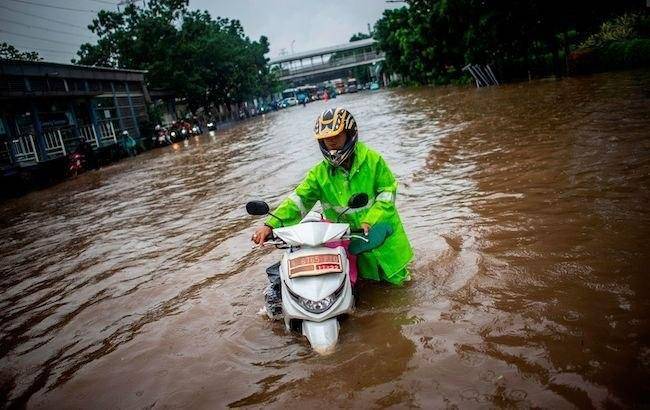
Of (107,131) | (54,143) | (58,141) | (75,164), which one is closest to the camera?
(75,164)

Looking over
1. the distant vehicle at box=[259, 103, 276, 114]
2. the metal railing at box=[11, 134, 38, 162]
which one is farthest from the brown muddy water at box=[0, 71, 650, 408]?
the distant vehicle at box=[259, 103, 276, 114]

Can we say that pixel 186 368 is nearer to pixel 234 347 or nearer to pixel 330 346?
pixel 234 347

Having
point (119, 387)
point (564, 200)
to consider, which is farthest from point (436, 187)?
point (119, 387)

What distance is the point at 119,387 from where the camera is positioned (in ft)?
10.4

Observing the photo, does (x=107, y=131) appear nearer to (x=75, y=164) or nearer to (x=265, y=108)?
(x=75, y=164)

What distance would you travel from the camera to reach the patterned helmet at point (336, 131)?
3.37 m

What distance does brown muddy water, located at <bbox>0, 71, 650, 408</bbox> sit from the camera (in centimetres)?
265

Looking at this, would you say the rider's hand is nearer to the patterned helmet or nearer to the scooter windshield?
the scooter windshield

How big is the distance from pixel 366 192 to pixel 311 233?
0.88 metres

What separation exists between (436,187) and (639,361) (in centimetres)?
472

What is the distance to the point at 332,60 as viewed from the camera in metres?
90.1

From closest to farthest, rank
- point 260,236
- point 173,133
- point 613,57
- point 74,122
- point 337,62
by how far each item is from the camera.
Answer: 1. point 260,236
2. point 613,57
3. point 74,122
4. point 173,133
5. point 337,62

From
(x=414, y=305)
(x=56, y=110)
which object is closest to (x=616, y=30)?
(x=414, y=305)

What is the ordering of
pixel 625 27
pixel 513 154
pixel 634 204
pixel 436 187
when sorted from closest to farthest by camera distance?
pixel 634 204 < pixel 436 187 < pixel 513 154 < pixel 625 27
